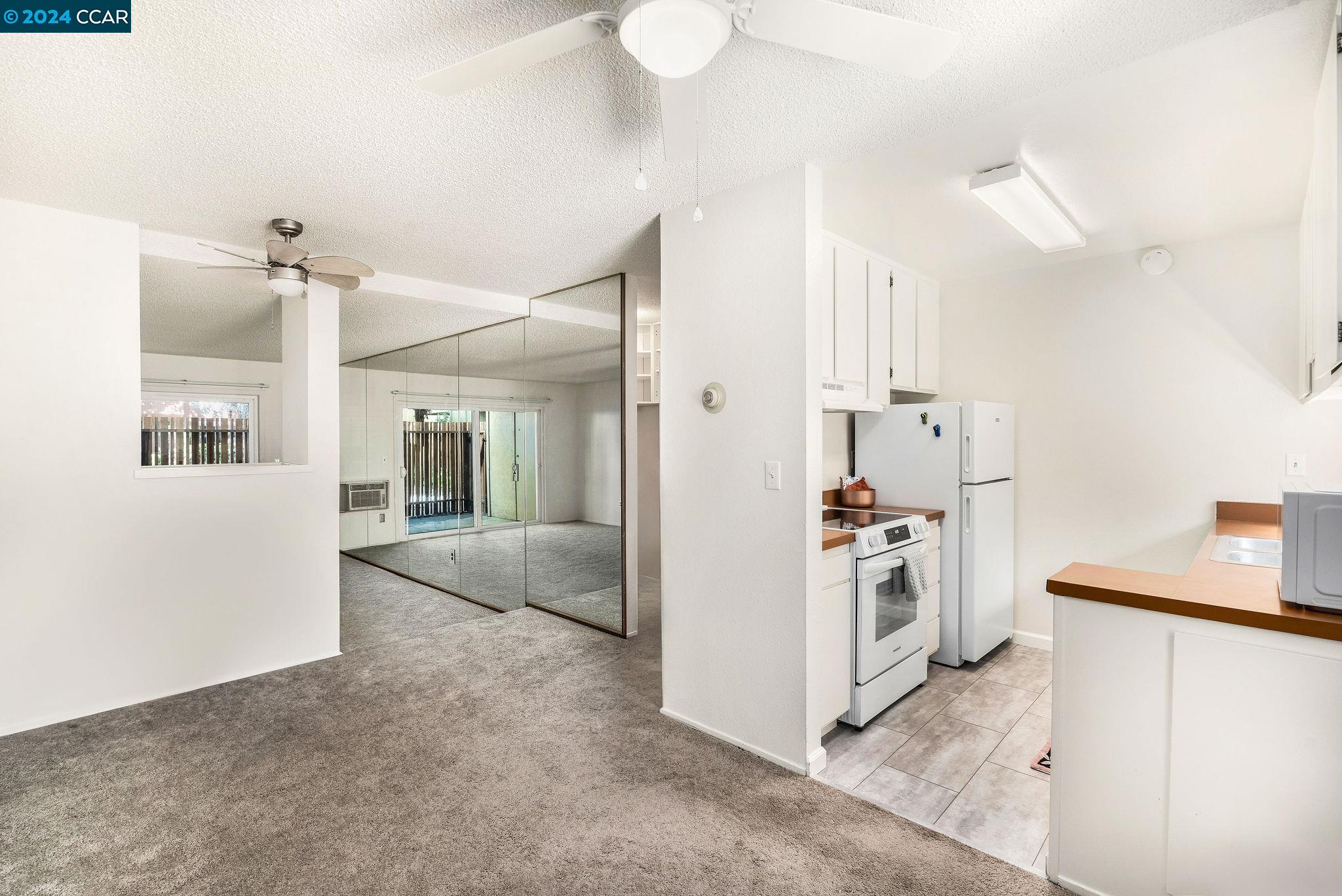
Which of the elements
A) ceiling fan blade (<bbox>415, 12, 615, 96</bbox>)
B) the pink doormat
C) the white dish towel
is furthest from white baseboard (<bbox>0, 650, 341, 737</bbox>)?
the pink doormat

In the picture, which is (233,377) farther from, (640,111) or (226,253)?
(640,111)

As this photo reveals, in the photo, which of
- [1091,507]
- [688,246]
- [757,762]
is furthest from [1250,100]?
[757,762]

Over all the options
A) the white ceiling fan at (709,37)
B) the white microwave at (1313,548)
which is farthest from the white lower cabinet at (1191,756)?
the white ceiling fan at (709,37)

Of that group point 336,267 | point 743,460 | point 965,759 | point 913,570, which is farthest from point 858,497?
point 336,267

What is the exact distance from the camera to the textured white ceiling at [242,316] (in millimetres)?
3729

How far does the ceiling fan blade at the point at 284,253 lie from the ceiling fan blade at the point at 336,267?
36mm

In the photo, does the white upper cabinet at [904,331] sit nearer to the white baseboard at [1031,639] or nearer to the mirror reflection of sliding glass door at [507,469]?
the white baseboard at [1031,639]

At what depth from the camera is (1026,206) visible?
2.70 m

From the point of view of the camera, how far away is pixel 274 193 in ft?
8.77

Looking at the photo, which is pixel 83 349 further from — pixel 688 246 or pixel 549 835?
pixel 549 835

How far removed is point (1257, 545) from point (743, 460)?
2.31 m

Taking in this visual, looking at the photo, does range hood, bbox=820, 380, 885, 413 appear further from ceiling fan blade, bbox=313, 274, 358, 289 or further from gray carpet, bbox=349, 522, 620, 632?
ceiling fan blade, bbox=313, 274, 358, 289

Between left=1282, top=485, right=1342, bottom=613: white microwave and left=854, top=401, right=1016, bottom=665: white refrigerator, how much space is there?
6.51 ft

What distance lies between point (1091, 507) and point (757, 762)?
2636 mm
